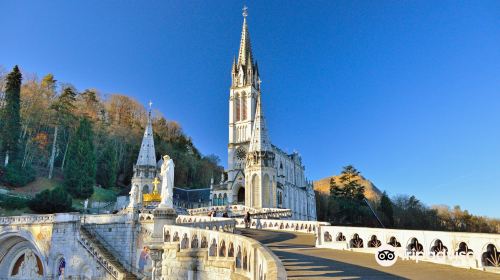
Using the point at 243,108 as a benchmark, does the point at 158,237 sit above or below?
below

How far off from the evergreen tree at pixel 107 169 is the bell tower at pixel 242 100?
59.8ft

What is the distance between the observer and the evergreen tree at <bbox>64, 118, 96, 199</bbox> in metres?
50.2

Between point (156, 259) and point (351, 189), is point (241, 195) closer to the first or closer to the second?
point (351, 189)

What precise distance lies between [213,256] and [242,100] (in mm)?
63624

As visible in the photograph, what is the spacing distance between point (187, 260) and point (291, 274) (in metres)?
5.64

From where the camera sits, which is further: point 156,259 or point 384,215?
point 384,215

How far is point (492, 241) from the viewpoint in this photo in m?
10.2

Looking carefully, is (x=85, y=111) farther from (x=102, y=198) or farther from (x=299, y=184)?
(x=299, y=184)

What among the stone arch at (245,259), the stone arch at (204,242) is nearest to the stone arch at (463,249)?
the stone arch at (245,259)

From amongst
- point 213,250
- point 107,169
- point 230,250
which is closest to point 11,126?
point 107,169

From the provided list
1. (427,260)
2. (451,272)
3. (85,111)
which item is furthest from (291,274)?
(85,111)

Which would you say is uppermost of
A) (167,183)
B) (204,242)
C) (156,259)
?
(167,183)

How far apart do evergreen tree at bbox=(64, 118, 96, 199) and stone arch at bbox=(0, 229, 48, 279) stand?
51.7ft

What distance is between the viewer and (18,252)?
112ft
